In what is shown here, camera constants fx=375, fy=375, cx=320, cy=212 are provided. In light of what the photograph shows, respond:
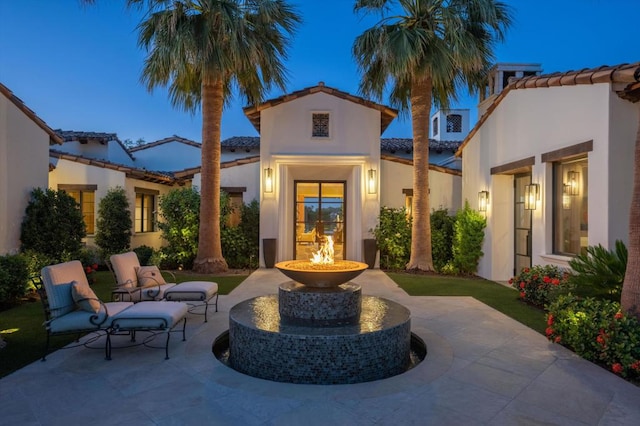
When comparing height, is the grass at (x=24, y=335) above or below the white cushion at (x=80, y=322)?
below

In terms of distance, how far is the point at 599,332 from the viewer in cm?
445

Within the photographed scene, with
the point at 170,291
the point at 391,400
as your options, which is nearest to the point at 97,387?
the point at 170,291

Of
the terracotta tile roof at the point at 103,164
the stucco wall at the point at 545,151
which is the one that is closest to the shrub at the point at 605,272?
the stucco wall at the point at 545,151

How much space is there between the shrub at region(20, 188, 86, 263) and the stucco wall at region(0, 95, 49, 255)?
0.17 meters

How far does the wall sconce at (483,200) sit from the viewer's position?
10.8m

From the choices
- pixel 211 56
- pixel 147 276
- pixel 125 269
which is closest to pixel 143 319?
pixel 125 269

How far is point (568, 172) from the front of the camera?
8.02 m

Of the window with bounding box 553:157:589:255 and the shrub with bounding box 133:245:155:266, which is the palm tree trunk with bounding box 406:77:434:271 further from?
the shrub with bounding box 133:245:155:266

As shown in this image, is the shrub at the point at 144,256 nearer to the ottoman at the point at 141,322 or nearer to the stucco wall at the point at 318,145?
the stucco wall at the point at 318,145

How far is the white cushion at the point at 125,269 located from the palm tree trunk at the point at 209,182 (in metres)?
4.40

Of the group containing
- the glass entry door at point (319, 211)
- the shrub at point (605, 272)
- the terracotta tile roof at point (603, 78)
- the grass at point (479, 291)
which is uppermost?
the terracotta tile roof at point (603, 78)

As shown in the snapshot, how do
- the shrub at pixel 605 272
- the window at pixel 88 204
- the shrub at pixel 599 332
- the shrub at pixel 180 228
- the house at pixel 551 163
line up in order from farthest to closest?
the window at pixel 88 204 → the shrub at pixel 180 228 → the house at pixel 551 163 → the shrub at pixel 605 272 → the shrub at pixel 599 332

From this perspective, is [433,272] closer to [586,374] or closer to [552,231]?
[552,231]

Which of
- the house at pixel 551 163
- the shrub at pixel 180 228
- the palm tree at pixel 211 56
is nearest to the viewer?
the house at pixel 551 163
